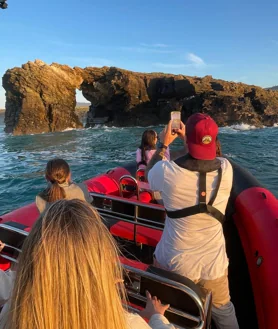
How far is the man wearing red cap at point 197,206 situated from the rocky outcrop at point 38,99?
133 ft

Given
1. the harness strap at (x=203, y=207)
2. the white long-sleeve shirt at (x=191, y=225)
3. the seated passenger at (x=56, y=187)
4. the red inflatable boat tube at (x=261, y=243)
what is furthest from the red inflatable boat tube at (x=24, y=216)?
the red inflatable boat tube at (x=261, y=243)

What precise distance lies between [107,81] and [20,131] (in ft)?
48.1

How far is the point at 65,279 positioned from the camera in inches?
32.0

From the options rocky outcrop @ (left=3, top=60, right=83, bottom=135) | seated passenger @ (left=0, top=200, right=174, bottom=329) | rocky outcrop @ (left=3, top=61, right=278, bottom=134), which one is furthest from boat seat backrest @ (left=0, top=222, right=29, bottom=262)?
rocky outcrop @ (left=3, top=60, right=83, bottom=135)

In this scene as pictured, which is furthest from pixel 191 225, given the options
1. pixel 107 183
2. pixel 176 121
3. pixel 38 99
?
pixel 38 99

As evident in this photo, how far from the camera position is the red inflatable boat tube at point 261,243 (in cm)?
211

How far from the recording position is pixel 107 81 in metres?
44.1

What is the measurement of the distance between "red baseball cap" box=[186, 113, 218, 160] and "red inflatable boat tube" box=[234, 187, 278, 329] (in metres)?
1.10

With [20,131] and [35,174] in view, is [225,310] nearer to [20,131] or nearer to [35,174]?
[35,174]

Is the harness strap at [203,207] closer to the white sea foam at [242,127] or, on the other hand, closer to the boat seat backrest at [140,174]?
the boat seat backrest at [140,174]

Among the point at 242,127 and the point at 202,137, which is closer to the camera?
the point at 202,137

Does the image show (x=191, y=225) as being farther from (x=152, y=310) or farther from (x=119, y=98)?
(x=119, y=98)

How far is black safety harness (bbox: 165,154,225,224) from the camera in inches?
68.9

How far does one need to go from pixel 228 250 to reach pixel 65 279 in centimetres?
299
